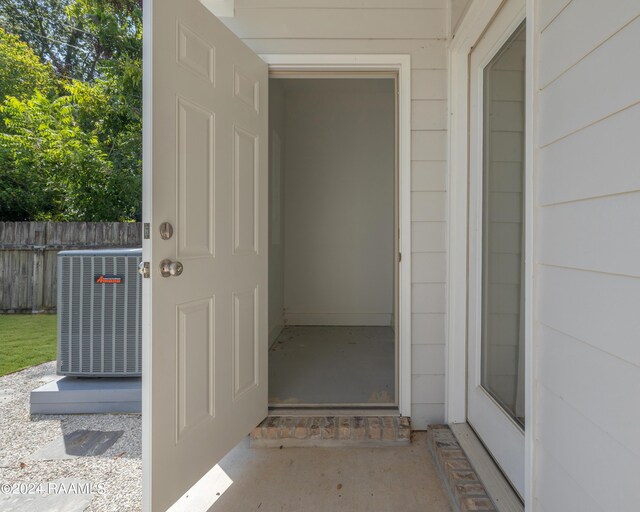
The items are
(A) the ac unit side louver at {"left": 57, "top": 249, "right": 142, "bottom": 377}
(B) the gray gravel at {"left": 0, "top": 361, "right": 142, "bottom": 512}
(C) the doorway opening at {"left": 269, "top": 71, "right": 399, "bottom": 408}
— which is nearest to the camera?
(B) the gray gravel at {"left": 0, "top": 361, "right": 142, "bottom": 512}

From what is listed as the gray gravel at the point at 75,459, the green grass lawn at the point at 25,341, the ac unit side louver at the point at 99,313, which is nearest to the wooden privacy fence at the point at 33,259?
the green grass lawn at the point at 25,341

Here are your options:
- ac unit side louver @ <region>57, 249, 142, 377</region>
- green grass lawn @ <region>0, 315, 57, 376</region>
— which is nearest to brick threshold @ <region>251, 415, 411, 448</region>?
ac unit side louver @ <region>57, 249, 142, 377</region>

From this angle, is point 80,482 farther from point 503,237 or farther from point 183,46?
point 503,237

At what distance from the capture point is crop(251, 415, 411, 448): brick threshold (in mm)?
2148

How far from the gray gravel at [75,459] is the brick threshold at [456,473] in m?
1.34

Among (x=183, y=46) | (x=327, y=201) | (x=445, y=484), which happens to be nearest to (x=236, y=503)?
(x=445, y=484)

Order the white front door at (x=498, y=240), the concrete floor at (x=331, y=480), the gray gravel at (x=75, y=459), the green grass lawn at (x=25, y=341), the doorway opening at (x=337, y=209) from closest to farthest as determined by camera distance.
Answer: the white front door at (x=498, y=240)
the concrete floor at (x=331, y=480)
the gray gravel at (x=75, y=459)
the green grass lawn at (x=25, y=341)
the doorway opening at (x=337, y=209)

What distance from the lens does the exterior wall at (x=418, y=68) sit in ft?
7.38

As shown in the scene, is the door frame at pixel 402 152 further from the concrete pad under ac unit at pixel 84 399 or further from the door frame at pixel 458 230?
the concrete pad under ac unit at pixel 84 399
